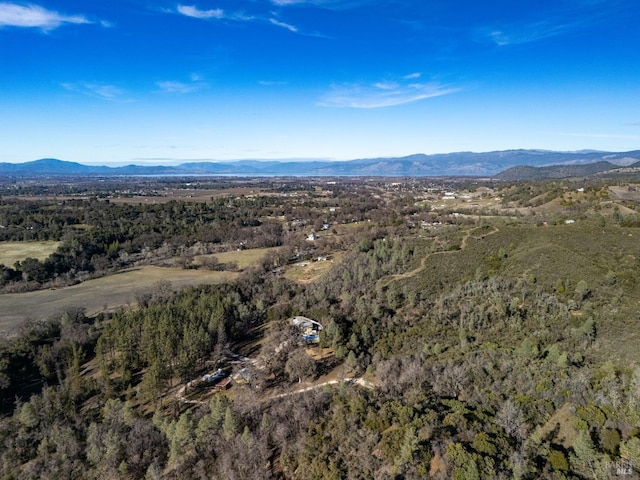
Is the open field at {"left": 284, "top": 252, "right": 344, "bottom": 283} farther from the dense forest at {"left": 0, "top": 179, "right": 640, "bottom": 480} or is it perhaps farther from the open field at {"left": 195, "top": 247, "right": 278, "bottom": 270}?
the open field at {"left": 195, "top": 247, "right": 278, "bottom": 270}

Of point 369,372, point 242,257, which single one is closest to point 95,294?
point 242,257

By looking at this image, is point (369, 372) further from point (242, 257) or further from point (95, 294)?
point (242, 257)

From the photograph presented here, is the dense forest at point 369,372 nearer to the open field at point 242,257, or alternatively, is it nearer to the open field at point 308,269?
the open field at point 308,269

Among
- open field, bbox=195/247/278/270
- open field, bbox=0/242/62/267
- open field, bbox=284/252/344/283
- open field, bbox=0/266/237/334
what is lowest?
open field, bbox=0/266/237/334

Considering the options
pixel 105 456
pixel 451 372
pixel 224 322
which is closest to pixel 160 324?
pixel 224 322

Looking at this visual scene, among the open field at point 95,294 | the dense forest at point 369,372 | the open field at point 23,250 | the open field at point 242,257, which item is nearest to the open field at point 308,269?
the dense forest at point 369,372

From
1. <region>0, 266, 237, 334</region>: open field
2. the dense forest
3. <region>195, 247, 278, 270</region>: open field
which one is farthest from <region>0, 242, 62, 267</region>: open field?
the dense forest

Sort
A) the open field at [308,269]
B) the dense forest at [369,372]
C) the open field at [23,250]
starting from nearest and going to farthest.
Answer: the dense forest at [369,372]
the open field at [308,269]
the open field at [23,250]
